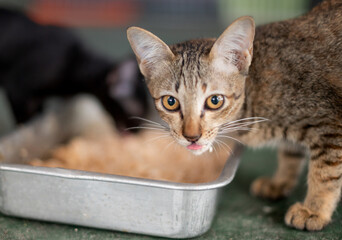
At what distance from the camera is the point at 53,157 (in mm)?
2271

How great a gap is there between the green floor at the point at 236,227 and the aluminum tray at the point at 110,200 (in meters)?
0.04

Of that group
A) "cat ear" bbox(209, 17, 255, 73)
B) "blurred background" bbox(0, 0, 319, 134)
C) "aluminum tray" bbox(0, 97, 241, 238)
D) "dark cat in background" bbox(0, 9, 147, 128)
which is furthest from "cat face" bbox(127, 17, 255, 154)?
"blurred background" bbox(0, 0, 319, 134)

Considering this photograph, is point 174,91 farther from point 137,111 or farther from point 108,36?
point 108,36

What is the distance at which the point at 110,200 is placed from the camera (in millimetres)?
1479

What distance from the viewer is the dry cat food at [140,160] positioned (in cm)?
194

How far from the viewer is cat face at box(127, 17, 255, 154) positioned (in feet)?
4.71

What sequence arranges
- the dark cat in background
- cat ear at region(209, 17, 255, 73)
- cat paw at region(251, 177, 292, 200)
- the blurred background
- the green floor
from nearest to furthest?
1. cat ear at region(209, 17, 255, 73)
2. the green floor
3. cat paw at region(251, 177, 292, 200)
4. the dark cat in background
5. the blurred background

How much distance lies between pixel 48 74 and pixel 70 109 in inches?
11.0

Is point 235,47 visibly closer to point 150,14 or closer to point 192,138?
point 192,138

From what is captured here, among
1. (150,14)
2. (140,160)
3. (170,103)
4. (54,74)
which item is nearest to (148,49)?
(170,103)

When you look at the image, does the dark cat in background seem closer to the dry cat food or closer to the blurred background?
the dry cat food

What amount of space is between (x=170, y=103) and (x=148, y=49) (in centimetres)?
22

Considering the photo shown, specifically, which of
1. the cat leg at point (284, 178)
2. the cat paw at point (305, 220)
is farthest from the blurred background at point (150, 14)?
the cat paw at point (305, 220)

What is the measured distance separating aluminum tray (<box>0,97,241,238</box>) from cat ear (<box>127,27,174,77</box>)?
46 centimetres
